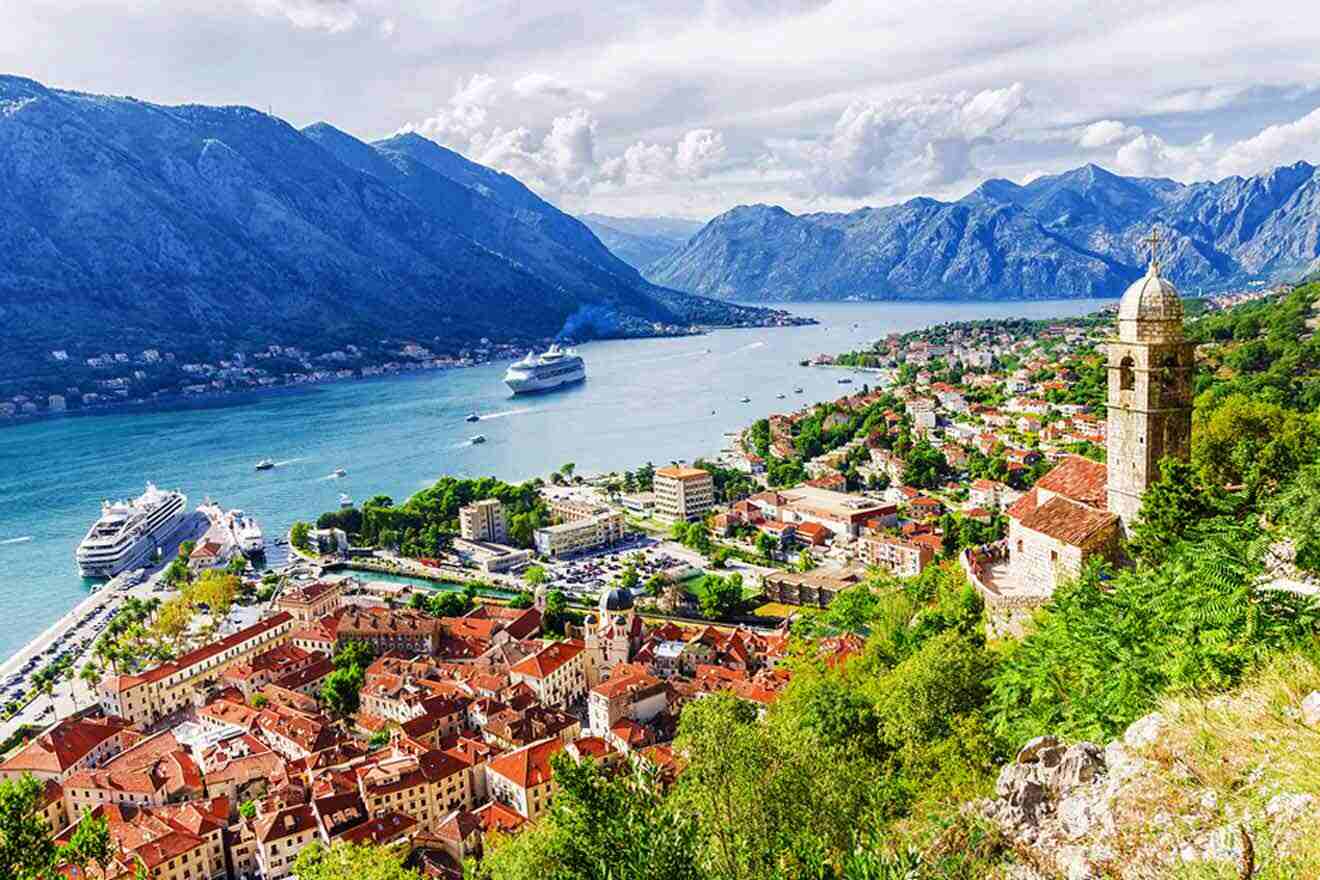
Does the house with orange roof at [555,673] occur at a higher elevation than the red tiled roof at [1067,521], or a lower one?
lower

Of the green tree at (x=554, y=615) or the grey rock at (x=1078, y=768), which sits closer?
the grey rock at (x=1078, y=768)

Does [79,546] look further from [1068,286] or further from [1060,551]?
[1068,286]

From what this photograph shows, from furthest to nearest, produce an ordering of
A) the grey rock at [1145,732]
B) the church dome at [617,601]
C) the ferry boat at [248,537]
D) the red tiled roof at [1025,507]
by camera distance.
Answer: the ferry boat at [248,537] < the church dome at [617,601] < the red tiled roof at [1025,507] < the grey rock at [1145,732]

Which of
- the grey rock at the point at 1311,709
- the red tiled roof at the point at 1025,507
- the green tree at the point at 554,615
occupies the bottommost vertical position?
the green tree at the point at 554,615

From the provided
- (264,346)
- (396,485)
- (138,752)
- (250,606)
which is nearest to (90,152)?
(264,346)

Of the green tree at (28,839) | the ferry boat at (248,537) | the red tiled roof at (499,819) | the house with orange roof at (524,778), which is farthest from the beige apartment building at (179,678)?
the green tree at (28,839)

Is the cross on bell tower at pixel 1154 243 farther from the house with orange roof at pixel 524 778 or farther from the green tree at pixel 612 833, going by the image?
the house with orange roof at pixel 524 778

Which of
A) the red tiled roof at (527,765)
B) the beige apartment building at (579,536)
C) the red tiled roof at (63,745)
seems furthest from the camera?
the beige apartment building at (579,536)
